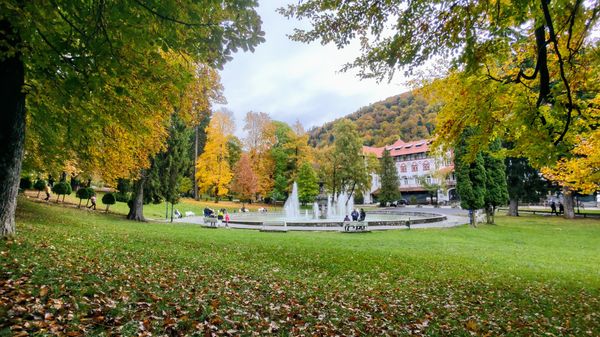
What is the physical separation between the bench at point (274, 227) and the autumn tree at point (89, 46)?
44.8 feet

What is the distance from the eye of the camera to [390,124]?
305ft

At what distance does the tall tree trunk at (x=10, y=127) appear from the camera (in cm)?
566

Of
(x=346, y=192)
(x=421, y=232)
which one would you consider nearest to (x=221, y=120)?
(x=346, y=192)

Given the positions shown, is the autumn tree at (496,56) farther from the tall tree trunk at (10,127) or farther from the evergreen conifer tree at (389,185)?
the evergreen conifer tree at (389,185)

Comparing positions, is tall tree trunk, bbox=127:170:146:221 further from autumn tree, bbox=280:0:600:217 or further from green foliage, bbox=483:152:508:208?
green foliage, bbox=483:152:508:208

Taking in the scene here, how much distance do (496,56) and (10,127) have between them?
8.42 metres

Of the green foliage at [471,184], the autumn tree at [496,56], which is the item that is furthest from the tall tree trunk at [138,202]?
the green foliage at [471,184]

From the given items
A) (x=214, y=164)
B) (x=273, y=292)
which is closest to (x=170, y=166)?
(x=273, y=292)

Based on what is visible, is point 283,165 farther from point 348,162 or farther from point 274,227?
point 274,227

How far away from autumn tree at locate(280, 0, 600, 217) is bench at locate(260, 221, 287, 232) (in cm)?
1382

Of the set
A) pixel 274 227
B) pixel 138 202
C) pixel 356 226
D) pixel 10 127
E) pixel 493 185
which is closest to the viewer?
pixel 10 127

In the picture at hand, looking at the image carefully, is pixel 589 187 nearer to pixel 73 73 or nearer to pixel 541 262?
pixel 541 262

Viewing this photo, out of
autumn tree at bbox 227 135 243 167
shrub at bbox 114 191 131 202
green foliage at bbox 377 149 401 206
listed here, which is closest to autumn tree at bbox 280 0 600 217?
shrub at bbox 114 191 131 202

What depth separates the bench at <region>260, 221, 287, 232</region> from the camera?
19578mm
